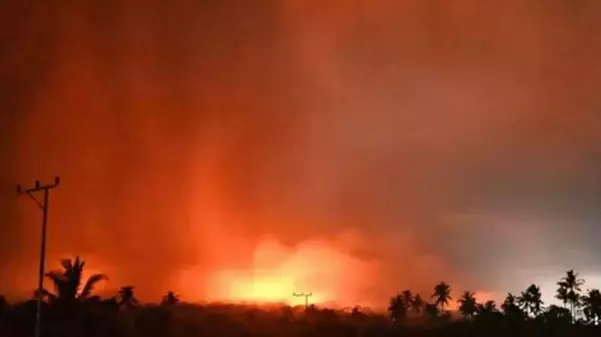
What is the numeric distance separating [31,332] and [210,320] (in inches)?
Result: 783

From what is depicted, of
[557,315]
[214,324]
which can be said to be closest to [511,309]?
[557,315]

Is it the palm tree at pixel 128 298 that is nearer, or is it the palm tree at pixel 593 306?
the palm tree at pixel 128 298

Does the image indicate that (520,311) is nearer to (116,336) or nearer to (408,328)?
(408,328)

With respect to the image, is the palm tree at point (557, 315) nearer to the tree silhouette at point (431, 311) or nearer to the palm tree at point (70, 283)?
the tree silhouette at point (431, 311)

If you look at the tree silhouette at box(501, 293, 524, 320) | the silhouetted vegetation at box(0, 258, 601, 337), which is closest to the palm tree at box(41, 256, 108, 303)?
the silhouetted vegetation at box(0, 258, 601, 337)

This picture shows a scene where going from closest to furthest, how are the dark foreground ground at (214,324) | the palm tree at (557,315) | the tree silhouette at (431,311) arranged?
the dark foreground ground at (214,324) → the palm tree at (557,315) → the tree silhouette at (431,311)

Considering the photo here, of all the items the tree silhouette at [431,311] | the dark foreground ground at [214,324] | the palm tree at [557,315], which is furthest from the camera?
the tree silhouette at [431,311]

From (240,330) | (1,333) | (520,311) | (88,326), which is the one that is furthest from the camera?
(520,311)

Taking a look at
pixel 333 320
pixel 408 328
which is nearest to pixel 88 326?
pixel 333 320

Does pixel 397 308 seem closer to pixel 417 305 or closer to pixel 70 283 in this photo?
pixel 417 305

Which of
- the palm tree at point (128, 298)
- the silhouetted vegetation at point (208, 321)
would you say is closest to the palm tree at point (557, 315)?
the silhouetted vegetation at point (208, 321)

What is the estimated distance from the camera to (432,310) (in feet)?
371

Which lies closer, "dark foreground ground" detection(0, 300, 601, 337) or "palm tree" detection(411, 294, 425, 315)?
"dark foreground ground" detection(0, 300, 601, 337)

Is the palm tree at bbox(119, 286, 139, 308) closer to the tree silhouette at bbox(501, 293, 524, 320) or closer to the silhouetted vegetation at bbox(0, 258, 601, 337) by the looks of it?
the silhouetted vegetation at bbox(0, 258, 601, 337)
